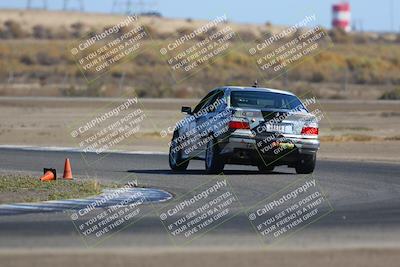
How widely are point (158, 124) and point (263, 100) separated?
21493 millimetres

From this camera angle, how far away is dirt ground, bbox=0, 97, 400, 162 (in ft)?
107

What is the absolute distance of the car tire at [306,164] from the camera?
840 inches

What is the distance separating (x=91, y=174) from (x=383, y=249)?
11.0 meters

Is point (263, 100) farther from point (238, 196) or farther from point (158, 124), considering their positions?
point (158, 124)

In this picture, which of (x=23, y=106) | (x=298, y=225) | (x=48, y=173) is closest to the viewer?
(x=298, y=225)

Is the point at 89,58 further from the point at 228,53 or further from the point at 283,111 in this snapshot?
the point at 283,111

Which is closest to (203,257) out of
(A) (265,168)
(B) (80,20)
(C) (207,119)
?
(C) (207,119)

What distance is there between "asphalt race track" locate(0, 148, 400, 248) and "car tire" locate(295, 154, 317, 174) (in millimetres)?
249

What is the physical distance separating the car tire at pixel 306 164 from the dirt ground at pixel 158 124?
6.78 metres

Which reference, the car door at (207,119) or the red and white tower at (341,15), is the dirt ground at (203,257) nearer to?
the car door at (207,119)

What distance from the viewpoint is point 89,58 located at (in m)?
76.8

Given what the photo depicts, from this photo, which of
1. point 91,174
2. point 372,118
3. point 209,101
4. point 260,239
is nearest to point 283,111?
point 209,101

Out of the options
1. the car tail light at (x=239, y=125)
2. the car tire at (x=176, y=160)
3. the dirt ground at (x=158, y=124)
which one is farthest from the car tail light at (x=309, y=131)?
the dirt ground at (x=158, y=124)

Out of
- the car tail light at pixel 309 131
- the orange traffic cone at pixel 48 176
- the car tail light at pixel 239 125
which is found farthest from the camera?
the car tail light at pixel 309 131
